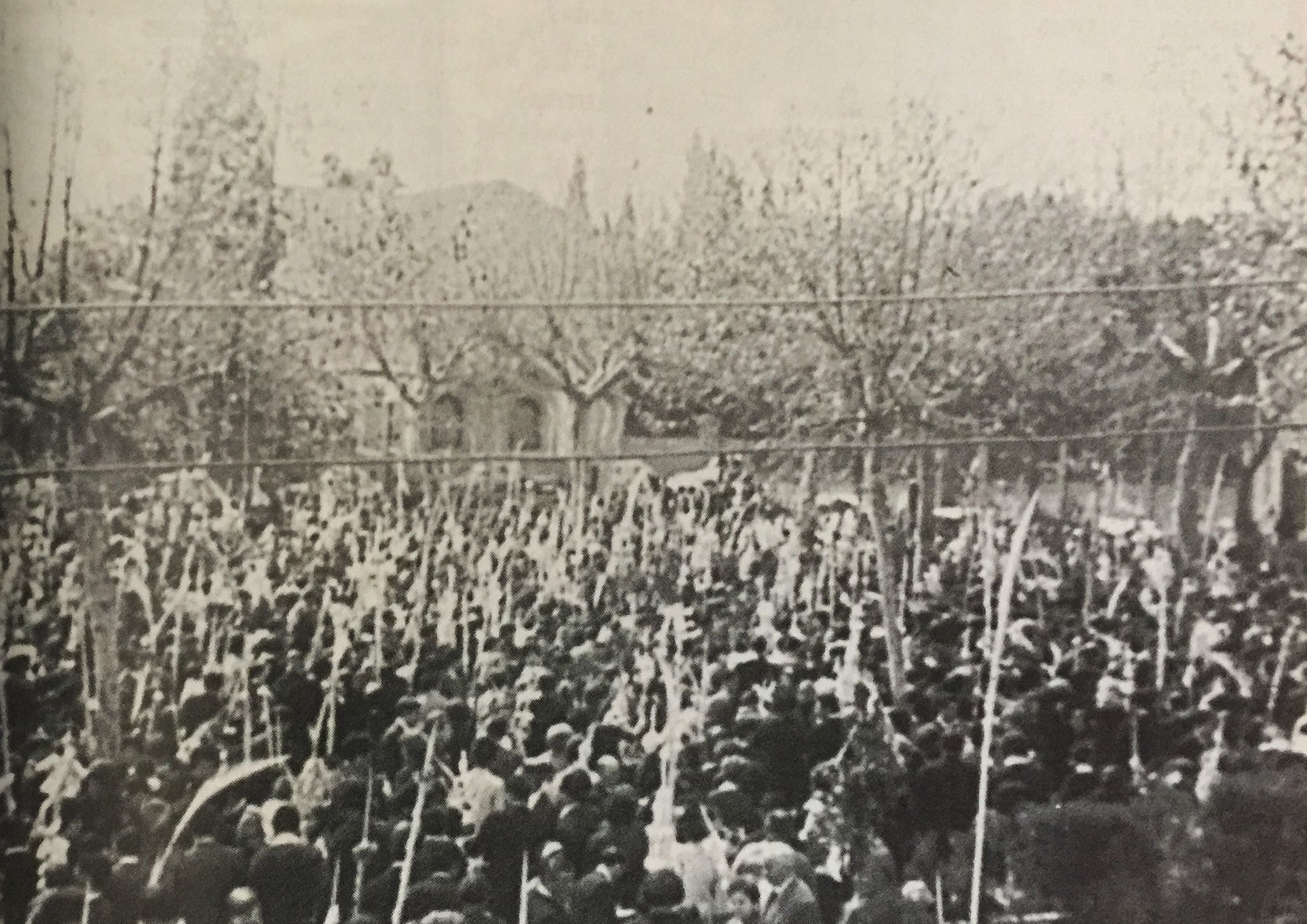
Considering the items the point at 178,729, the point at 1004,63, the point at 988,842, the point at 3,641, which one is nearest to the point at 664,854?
the point at 988,842

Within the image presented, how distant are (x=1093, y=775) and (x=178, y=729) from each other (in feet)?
2.16

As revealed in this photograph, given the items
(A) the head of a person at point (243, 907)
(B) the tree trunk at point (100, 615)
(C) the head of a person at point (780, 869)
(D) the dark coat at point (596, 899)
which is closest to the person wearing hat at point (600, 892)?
(D) the dark coat at point (596, 899)

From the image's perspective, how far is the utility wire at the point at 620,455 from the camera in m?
0.77

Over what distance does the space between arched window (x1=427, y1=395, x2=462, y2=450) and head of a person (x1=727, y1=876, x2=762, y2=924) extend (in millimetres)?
369

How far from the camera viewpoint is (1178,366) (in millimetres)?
877

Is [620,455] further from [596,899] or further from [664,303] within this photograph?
[596,899]

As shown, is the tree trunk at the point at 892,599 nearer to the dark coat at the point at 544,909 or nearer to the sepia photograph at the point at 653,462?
the sepia photograph at the point at 653,462

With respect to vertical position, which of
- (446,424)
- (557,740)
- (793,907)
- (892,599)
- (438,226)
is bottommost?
(793,907)

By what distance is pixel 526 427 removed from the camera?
2.66ft

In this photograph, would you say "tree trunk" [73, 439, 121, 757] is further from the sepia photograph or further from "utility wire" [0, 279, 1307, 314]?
"utility wire" [0, 279, 1307, 314]

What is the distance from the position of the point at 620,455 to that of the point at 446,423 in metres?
0.12

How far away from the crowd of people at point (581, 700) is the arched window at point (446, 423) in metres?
0.03

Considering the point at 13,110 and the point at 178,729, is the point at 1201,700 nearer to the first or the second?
the point at 178,729

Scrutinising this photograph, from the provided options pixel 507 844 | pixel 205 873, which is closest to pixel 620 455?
pixel 507 844
